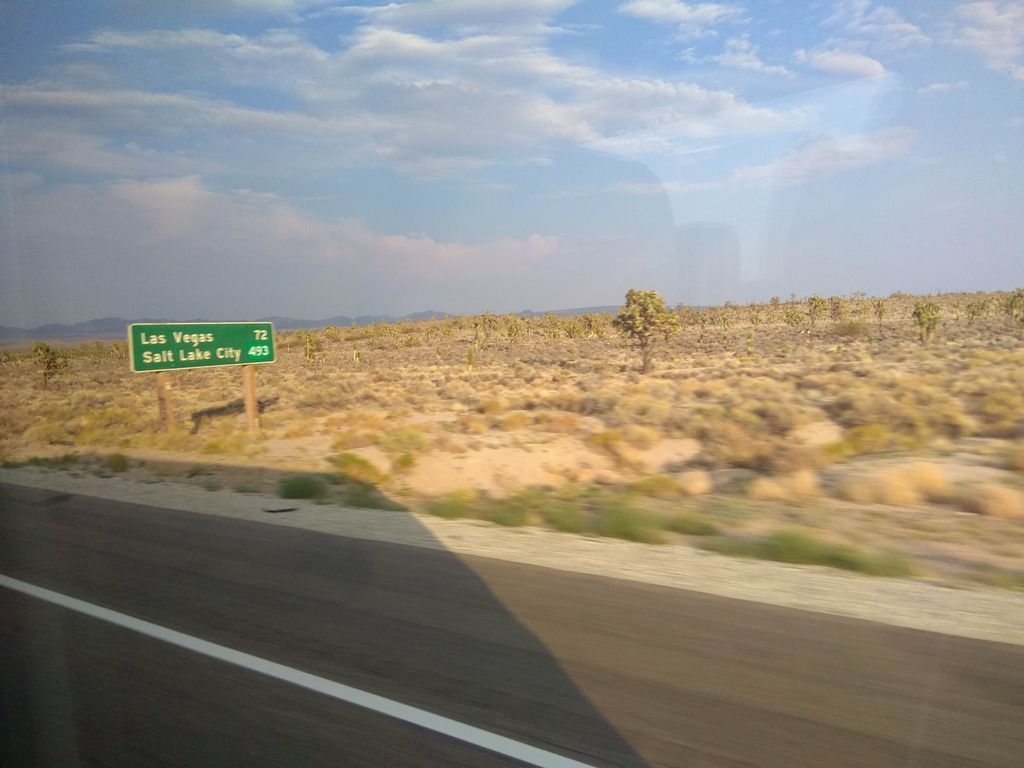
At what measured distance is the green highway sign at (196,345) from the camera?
23641mm

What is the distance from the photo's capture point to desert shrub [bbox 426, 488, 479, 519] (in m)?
13.0

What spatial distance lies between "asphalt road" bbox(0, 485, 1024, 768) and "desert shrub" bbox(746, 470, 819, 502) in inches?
280

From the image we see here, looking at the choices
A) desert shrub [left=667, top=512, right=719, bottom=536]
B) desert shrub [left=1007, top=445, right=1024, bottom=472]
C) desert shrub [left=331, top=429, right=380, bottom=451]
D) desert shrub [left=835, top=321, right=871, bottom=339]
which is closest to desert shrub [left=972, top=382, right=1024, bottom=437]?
desert shrub [left=1007, top=445, right=1024, bottom=472]

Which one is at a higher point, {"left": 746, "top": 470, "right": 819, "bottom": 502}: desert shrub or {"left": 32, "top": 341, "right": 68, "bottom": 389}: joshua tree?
{"left": 32, "top": 341, "right": 68, "bottom": 389}: joshua tree

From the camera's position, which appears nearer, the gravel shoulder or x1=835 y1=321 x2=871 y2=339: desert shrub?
the gravel shoulder

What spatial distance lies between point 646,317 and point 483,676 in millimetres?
40077

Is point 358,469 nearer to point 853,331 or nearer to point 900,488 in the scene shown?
point 900,488

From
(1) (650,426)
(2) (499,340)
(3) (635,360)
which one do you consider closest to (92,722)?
(1) (650,426)

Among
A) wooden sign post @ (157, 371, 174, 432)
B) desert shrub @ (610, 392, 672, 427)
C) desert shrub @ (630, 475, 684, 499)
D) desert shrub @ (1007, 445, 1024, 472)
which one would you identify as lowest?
desert shrub @ (630, 475, 684, 499)

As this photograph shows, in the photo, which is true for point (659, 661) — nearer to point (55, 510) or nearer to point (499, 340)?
point (55, 510)

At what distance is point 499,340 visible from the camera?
8569cm

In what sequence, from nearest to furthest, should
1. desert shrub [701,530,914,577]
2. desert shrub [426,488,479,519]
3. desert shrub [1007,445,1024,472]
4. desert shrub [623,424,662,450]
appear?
1. desert shrub [701,530,914,577]
2. desert shrub [426,488,479,519]
3. desert shrub [1007,445,1024,472]
4. desert shrub [623,424,662,450]

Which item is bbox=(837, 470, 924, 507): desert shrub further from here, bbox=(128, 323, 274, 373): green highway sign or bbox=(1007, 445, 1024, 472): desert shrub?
bbox=(128, 323, 274, 373): green highway sign

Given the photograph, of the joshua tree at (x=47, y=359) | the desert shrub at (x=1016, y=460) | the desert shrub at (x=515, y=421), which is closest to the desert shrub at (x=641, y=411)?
the desert shrub at (x=515, y=421)
